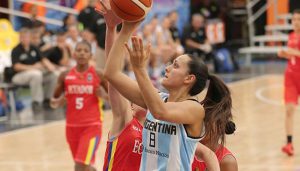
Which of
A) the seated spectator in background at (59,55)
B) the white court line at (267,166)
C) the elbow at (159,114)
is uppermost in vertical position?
the elbow at (159,114)

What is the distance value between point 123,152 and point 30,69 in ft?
29.1

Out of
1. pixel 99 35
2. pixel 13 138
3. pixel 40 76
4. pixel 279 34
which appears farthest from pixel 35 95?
pixel 279 34

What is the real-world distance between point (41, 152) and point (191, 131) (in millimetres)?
6232

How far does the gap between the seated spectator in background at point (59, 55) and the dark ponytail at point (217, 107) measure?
998 cm

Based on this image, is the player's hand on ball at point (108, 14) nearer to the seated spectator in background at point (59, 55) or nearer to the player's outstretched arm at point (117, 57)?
the player's outstretched arm at point (117, 57)

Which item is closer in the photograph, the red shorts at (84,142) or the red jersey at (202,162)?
the red jersey at (202,162)

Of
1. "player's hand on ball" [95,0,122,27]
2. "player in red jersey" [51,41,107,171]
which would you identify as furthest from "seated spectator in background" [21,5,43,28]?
"player's hand on ball" [95,0,122,27]

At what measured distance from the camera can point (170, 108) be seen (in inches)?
153

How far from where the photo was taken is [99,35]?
13758mm

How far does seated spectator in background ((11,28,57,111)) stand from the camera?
43.3ft

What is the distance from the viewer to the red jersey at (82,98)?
756cm

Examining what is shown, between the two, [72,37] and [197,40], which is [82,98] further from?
[197,40]

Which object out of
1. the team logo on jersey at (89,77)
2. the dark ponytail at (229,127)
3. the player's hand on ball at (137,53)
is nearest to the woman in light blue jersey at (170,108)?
the player's hand on ball at (137,53)

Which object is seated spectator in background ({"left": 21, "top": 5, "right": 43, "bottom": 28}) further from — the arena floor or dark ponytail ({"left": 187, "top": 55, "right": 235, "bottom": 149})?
dark ponytail ({"left": 187, "top": 55, "right": 235, "bottom": 149})
